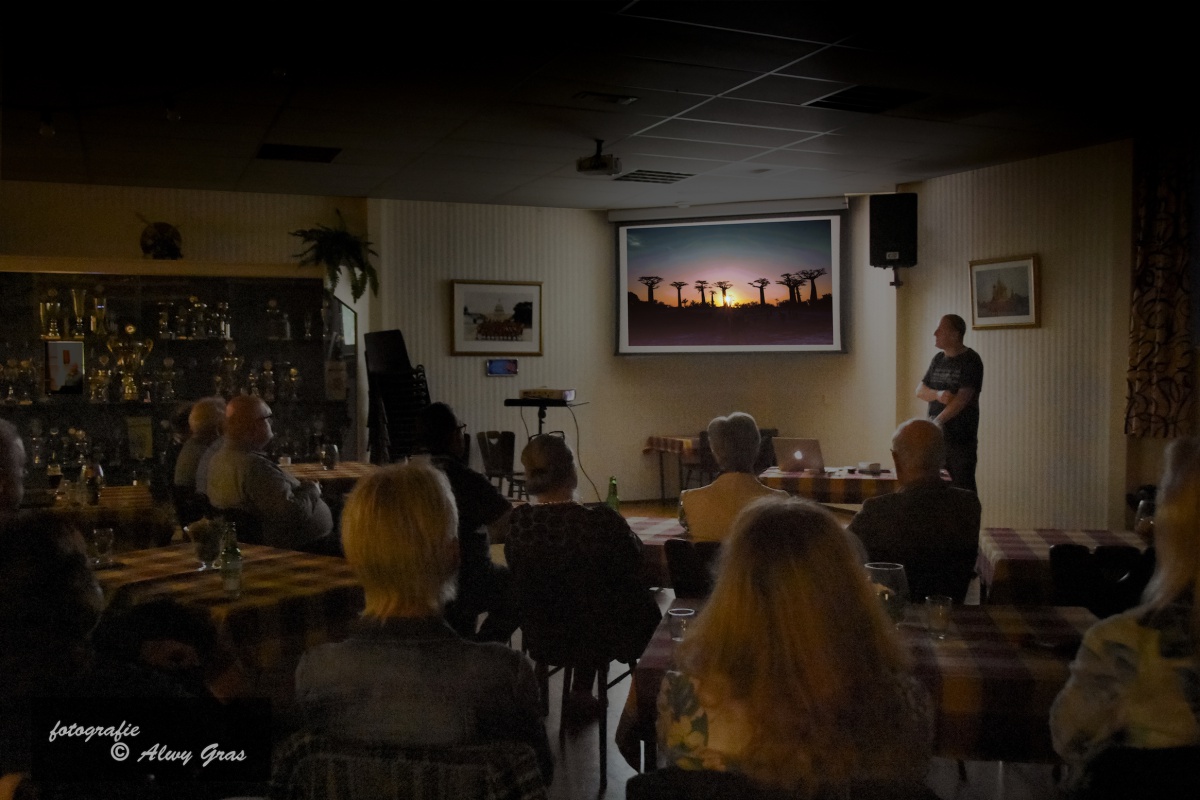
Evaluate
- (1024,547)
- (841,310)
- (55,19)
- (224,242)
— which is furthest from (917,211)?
(55,19)

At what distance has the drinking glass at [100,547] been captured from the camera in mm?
3387

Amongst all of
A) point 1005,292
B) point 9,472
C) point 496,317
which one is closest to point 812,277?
point 1005,292

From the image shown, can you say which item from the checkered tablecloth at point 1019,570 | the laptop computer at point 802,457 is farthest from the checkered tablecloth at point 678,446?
the checkered tablecloth at point 1019,570

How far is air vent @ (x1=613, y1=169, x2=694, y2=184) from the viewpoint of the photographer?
823 centimetres

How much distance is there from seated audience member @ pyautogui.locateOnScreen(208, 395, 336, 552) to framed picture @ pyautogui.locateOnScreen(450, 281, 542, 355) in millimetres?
5283

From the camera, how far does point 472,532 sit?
4391 millimetres

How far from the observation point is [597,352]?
10266 millimetres

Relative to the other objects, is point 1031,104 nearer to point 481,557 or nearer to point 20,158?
point 481,557

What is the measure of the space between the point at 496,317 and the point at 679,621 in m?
7.54

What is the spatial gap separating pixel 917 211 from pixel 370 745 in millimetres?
8353

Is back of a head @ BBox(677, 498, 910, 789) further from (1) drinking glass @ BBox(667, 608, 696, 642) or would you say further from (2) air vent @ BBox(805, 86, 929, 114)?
(2) air vent @ BBox(805, 86, 929, 114)

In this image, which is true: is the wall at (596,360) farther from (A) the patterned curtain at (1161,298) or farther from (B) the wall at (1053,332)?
(A) the patterned curtain at (1161,298)

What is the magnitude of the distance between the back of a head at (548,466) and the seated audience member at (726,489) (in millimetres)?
484

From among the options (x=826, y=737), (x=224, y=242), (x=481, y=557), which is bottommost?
(x=481, y=557)
